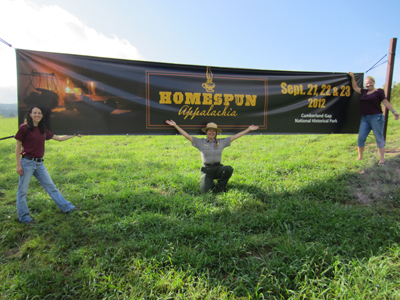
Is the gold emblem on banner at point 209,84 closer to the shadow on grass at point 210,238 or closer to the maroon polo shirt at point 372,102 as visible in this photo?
the shadow on grass at point 210,238

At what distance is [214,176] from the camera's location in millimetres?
5023

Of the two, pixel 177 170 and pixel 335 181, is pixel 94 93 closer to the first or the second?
pixel 177 170

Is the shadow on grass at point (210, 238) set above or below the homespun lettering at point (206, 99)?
below

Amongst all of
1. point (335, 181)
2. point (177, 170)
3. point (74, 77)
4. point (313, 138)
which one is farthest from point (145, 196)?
point (313, 138)

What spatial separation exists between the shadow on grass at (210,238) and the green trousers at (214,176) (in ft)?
0.81

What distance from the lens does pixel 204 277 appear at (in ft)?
9.01

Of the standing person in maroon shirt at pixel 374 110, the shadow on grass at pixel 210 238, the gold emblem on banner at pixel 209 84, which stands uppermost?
the gold emblem on banner at pixel 209 84

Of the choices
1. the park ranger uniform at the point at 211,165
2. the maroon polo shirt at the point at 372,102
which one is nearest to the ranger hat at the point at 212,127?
the park ranger uniform at the point at 211,165

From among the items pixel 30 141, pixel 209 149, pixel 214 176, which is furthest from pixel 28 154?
pixel 214 176

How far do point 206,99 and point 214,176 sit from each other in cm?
178

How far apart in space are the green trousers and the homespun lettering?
154 centimetres

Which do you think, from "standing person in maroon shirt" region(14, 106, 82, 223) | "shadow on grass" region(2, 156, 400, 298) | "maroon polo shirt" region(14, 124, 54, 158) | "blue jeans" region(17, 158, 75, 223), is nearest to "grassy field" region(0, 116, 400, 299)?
"shadow on grass" region(2, 156, 400, 298)

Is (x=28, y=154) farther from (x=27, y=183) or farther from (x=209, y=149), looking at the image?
(x=209, y=149)

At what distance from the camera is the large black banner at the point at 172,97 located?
475 cm
